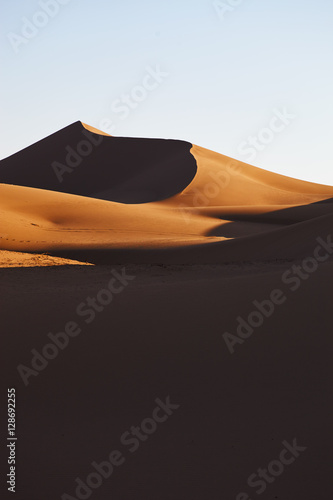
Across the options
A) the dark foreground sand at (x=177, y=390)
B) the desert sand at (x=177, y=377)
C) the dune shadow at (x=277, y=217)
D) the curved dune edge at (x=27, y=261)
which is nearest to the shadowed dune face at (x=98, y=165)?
the dune shadow at (x=277, y=217)

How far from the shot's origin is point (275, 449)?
15.3 ft

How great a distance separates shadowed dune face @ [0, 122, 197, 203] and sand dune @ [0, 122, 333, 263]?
10 cm

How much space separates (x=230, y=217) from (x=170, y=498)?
94.7 feet

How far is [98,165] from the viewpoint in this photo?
52.8m

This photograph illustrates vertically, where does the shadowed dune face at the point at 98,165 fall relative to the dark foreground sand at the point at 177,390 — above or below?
above

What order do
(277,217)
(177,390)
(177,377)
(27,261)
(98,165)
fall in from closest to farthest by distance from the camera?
(177,390) < (177,377) < (27,261) < (277,217) < (98,165)

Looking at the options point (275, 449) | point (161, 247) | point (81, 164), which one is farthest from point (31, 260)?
point (81, 164)

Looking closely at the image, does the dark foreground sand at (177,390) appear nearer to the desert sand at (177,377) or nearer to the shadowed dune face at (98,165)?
the desert sand at (177,377)

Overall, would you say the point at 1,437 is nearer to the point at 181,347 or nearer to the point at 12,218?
the point at 181,347

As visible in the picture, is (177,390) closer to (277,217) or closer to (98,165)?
(277,217)

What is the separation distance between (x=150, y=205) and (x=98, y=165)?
62.2 ft

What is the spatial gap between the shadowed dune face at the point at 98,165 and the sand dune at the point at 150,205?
4.0 inches

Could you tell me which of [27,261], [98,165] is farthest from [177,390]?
[98,165]

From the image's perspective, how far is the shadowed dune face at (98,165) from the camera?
47656 millimetres
